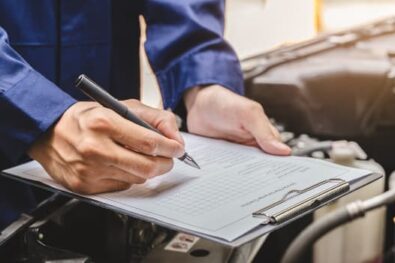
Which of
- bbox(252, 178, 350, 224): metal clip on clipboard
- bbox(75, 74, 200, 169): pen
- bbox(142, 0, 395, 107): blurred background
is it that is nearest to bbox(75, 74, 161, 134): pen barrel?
bbox(75, 74, 200, 169): pen

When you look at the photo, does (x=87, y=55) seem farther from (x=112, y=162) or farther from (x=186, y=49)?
(x=112, y=162)

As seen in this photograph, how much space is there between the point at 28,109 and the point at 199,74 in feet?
0.97

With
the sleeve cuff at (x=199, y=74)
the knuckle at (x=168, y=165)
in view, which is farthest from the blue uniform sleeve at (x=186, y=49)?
the knuckle at (x=168, y=165)

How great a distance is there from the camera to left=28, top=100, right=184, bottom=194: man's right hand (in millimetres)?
569

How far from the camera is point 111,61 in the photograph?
86cm

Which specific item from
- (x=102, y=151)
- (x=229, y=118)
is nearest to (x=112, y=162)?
(x=102, y=151)

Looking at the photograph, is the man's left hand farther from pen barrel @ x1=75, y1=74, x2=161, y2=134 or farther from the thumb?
pen barrel @ x1=75, y1=74, x2=161, y2=134

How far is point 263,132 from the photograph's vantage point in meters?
0.75

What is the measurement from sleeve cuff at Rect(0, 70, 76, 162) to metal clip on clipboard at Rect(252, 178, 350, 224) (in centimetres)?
22

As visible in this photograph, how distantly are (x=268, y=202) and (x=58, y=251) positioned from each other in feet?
0.61

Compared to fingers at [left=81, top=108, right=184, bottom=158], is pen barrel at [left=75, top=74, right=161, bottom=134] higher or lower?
higher

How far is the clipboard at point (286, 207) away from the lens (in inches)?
19.0

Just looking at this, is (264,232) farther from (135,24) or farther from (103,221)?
(135,24)

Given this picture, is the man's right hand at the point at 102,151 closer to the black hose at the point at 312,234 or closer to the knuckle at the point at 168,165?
the knuckle at the point at 168,165
